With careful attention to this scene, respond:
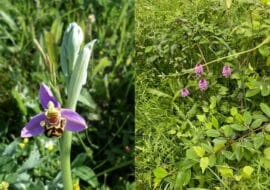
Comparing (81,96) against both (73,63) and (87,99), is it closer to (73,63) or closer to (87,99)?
(87,99)

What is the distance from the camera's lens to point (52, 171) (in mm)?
1517

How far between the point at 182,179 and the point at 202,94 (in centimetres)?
20

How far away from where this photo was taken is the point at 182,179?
1.25 m

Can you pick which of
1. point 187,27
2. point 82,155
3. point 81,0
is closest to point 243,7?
point 187,27

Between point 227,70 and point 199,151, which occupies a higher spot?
point 227,70

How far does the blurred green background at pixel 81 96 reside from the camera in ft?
4.94

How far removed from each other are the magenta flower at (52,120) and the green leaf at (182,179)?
288 mm

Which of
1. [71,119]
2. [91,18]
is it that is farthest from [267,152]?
[91,18]

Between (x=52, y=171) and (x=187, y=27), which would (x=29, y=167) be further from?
(x=187, y=27)

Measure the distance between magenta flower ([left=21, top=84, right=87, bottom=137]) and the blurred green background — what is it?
11.9 inches

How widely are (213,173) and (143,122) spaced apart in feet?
0.67

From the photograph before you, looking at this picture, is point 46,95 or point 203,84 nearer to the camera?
point 46,95

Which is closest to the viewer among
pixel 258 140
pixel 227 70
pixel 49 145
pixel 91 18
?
pixel 258 140

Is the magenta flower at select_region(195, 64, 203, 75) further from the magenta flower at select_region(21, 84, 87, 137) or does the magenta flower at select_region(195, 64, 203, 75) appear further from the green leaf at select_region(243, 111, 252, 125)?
the magenta flower at select_region(21, 84, 87, 137)
